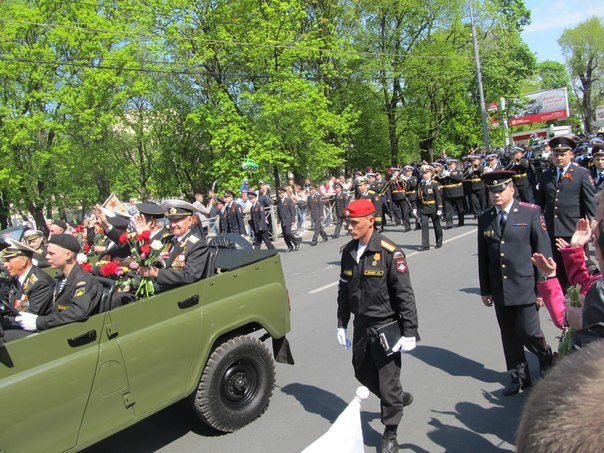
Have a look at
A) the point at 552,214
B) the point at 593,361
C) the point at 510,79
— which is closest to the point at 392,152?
the point at 510,79

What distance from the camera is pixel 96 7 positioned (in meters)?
25.6

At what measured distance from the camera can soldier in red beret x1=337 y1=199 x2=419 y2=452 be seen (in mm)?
3805

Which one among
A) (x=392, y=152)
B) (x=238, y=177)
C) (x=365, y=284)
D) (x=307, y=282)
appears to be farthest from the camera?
(x=392, y=152)

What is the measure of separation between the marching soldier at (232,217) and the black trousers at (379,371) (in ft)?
37.7

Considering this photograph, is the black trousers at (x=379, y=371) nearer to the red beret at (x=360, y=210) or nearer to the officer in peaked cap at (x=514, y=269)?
the red beret at (x=360, y=210)

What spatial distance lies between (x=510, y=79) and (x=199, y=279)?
105 feet

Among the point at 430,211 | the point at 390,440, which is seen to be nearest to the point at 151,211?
the point at 390,440

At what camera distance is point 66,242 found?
13.9 feet

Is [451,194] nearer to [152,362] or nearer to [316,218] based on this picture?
[316,218]

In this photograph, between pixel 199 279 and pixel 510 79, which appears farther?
pixel 510 79

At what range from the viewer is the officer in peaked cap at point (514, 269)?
4383 mm

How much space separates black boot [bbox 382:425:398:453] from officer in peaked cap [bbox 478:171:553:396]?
1350 mm

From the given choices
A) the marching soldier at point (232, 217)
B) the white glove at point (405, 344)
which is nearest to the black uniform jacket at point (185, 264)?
the white glove at point (405, 344)

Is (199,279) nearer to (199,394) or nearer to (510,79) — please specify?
(199,394)
